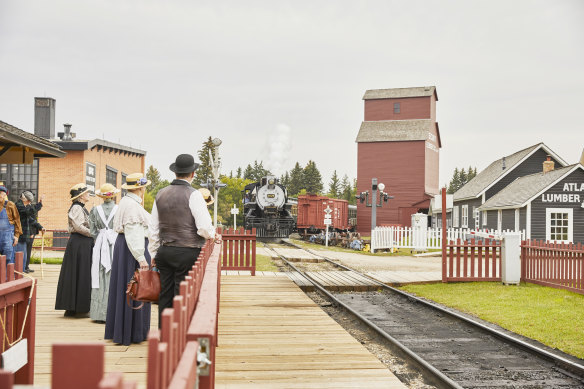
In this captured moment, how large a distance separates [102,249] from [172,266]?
2347 millimetres

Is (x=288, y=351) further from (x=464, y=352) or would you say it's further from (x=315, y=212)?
(x=315, y=212)

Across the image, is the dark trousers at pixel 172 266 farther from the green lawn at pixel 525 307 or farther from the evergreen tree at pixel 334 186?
the evergreen tree at pixel 334 186

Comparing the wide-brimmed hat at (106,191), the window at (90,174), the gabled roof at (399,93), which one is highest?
the gabled roof at (399,93)

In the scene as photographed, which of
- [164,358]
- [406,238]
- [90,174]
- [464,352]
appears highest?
[90,174]

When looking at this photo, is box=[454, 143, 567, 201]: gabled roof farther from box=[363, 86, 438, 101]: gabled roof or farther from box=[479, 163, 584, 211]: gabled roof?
box=[363, 86, 438, 101]: gabled roof

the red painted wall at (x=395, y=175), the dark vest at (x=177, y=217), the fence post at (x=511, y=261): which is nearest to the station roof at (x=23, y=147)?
the dark vest at (x=177, y=217)

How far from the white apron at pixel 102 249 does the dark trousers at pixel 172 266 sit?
212 cm

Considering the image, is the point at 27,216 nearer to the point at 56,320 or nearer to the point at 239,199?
the point at 56,320

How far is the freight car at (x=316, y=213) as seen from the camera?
43188mm

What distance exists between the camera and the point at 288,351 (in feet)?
22.2

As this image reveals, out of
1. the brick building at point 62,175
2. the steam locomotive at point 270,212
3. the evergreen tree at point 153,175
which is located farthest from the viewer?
the evergreen tree at point 153,175

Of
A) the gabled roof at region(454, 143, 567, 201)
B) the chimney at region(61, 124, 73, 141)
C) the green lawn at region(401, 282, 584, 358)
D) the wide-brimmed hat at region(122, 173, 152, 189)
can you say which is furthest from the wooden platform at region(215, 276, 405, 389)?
the gabled roof at region(454, 143, 567, 201)

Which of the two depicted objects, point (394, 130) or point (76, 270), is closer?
point (76, 270)

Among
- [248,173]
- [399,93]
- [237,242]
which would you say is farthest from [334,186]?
[237,242]
